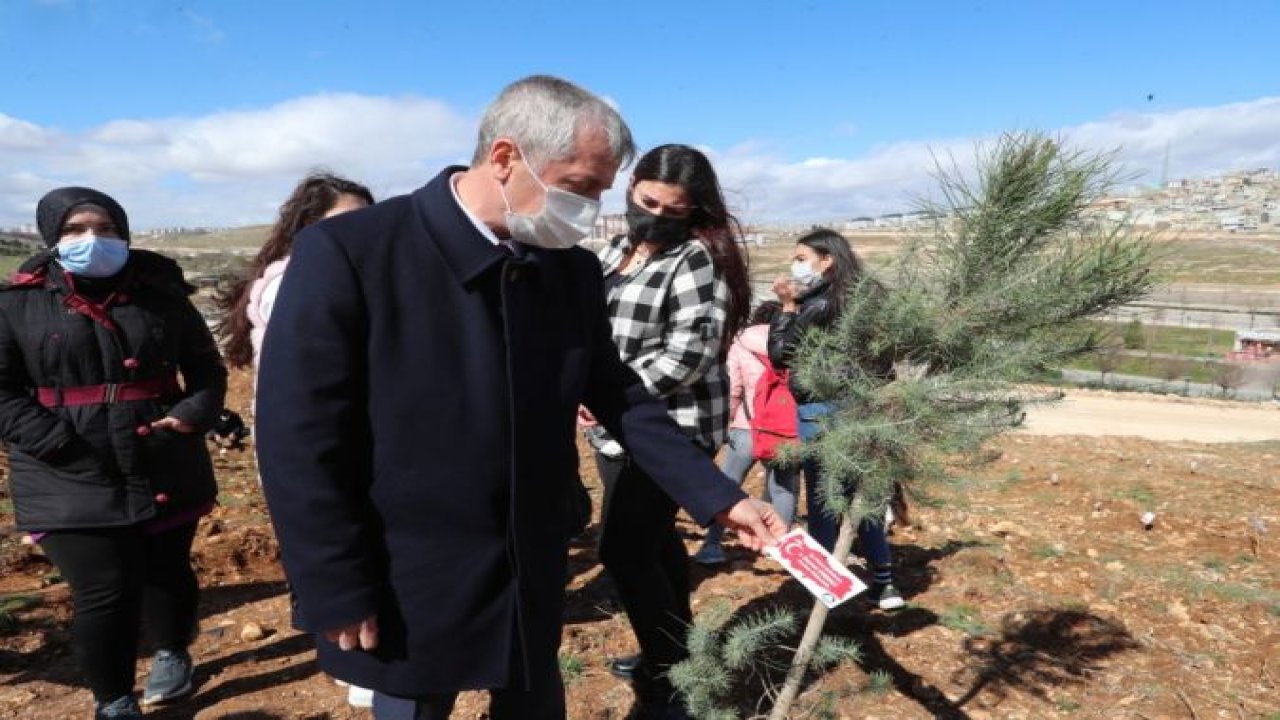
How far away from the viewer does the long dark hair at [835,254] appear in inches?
115

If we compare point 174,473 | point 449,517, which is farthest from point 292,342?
point 174,473

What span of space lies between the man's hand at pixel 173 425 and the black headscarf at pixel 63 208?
62cm

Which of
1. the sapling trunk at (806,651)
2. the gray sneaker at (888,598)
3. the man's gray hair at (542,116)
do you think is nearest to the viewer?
the man's gray hair at (542,116)

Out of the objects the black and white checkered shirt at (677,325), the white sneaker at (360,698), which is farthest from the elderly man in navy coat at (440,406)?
the white sneaker at (360,698)

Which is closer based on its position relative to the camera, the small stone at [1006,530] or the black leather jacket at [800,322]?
the black leather jacket at [800,322]

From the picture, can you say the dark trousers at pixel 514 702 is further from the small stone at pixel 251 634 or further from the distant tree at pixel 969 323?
the small stone at pixel 251 634

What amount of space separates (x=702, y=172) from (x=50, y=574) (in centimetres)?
408

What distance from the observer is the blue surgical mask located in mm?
2518

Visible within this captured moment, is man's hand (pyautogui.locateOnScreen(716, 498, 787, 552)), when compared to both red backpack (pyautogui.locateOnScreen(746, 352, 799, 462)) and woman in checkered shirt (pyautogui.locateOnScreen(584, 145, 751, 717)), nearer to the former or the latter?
woman in checkered shirt (pyautogui.locateOnScreen(584, 145, 751, 717))

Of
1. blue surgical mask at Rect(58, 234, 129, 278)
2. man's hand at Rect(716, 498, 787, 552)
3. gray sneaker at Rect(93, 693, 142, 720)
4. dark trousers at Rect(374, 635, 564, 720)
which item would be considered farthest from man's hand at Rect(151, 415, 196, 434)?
man's hand at Rect(716, 498, 787, 552)

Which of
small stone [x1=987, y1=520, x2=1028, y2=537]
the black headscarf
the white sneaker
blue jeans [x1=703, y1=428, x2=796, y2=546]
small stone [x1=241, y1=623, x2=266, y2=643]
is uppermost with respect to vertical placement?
the black headscarf

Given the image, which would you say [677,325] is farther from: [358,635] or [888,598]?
[888,598]

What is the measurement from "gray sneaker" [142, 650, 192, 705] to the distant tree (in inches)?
95.0

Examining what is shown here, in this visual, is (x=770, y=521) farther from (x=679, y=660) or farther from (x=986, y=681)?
(x=986, y=681)
